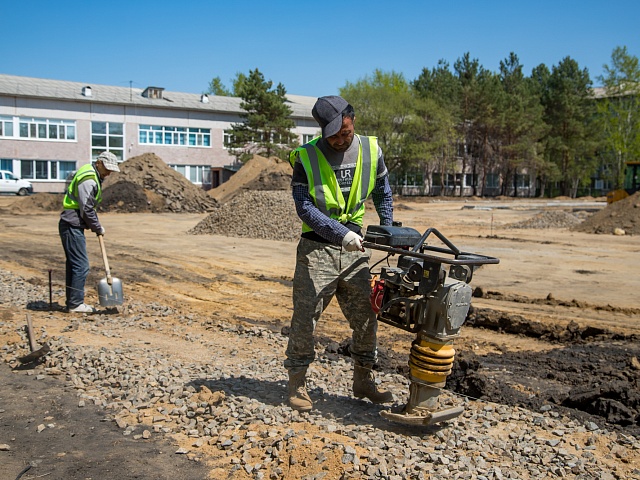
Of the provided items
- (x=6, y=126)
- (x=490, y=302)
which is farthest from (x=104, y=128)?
(x=490, y=302)

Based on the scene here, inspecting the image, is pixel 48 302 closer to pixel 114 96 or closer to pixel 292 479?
pixel 292 479

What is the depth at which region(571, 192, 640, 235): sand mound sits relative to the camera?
2423cm

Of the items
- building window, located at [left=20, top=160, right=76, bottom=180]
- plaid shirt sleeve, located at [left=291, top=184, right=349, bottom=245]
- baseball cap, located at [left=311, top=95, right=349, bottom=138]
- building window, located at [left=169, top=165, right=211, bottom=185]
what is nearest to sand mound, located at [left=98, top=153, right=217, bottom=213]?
building window, located at [left=20, top=160, right=76, bottom=180]

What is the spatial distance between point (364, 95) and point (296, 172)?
52361 millimetres

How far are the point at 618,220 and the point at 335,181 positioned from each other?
23.2m

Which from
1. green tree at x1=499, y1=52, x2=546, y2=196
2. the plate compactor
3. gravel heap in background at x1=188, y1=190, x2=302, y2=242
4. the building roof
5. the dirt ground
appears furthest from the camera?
green tree at x1=499, y1=52, x2=546, y2=196

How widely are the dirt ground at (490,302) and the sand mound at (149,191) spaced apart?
27.5 feet

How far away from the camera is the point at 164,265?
14.3 metres

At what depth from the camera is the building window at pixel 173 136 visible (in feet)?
178

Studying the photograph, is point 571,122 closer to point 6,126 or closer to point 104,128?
point 104,128

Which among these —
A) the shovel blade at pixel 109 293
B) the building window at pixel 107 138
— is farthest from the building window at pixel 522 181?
the shovel blade at pixel 109 293

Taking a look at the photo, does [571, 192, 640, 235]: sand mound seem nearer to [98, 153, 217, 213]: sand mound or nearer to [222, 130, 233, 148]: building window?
[98, 153, 217, 213]: sand mound

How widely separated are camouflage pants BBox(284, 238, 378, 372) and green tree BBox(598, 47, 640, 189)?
5879 centimetres

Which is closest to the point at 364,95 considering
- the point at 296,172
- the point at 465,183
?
the point at 465,183
